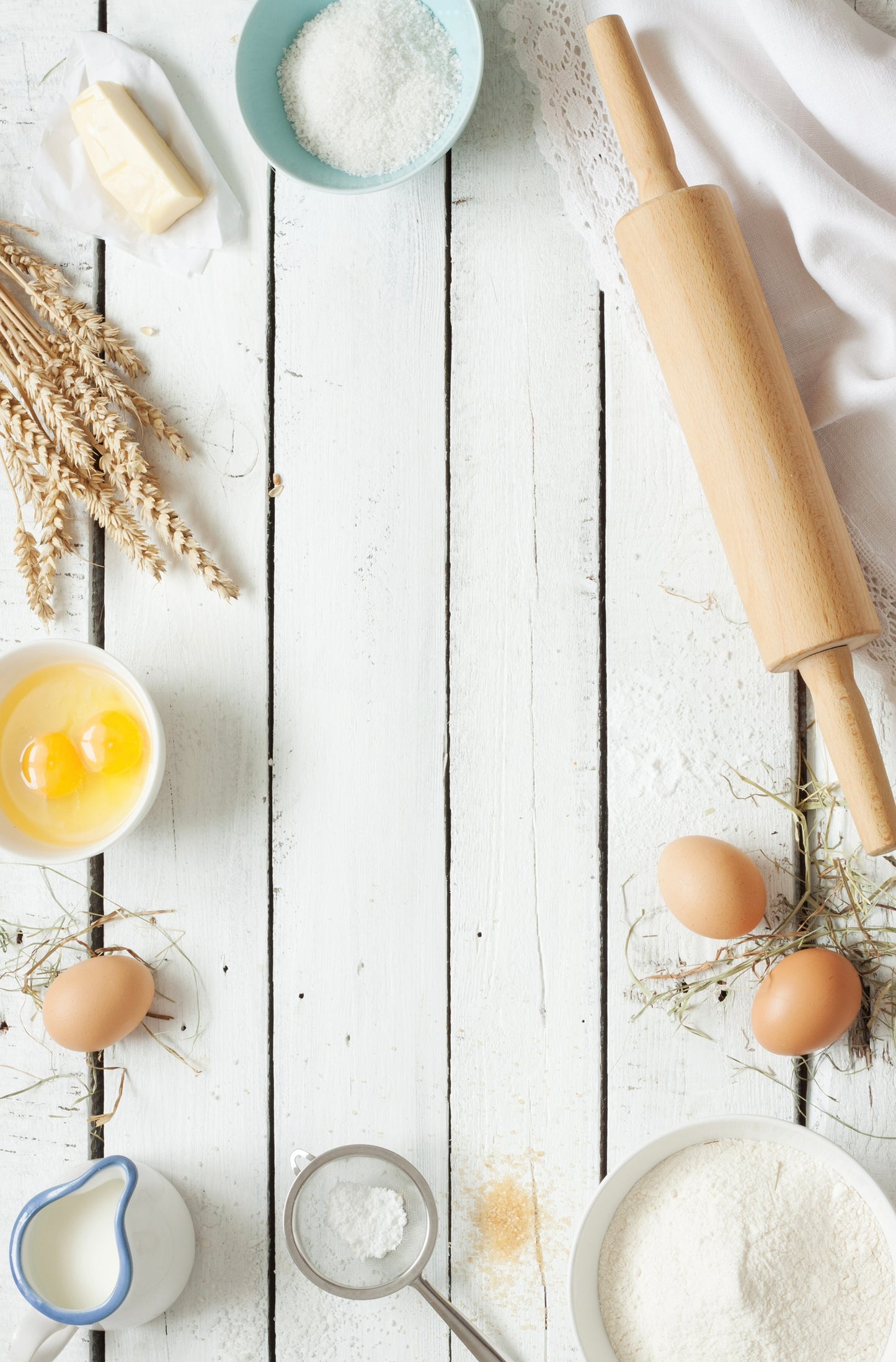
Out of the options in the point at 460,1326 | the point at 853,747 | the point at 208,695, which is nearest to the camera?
the point at 853,747

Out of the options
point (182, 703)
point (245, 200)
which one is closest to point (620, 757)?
point (182, 703)

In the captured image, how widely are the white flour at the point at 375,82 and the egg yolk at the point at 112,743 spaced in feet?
1.75

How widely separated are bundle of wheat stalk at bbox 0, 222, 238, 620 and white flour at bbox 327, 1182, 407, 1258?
0.54m

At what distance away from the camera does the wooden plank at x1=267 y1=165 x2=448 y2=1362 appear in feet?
2.96

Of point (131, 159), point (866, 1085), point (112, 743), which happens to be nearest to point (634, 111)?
point (131, 159)

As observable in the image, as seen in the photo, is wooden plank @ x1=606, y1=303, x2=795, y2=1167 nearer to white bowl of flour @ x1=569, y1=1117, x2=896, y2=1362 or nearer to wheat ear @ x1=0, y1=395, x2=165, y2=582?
white bowl of flour @ x1=569, y1=1117, x2=896, y2=1362

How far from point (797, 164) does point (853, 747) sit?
1.57ft

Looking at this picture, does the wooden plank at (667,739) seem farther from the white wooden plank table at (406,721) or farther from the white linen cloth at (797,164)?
the white linen cloth at (797,164)

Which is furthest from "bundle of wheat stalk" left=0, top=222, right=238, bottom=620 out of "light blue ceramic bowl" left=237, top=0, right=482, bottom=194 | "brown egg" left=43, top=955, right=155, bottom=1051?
"brown egg" left=43, top=955, right=155, bottom=1051

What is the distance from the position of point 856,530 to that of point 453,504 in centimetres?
35

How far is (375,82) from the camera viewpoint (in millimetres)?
851

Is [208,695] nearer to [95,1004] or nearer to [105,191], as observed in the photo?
[95,1004]

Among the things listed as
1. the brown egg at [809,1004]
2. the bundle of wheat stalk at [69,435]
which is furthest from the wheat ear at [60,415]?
the brown egg at [809,1004]

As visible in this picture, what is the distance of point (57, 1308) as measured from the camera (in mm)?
784
